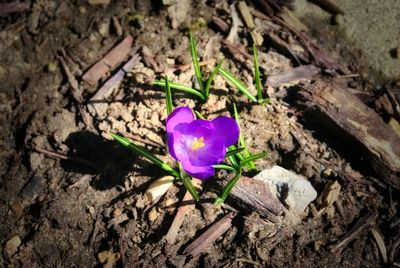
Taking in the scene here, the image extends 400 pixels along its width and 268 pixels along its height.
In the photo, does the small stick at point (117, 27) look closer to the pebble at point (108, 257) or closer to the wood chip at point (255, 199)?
the wood chip at point (255, 199)

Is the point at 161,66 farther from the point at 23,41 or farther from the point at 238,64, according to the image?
the point at 23,41

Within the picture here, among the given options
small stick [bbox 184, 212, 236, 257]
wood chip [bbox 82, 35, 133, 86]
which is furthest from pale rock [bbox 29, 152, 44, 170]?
small stick [bbox 184, 212, 236, 257]

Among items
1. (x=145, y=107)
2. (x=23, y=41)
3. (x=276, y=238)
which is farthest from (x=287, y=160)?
(x=23, y=41)

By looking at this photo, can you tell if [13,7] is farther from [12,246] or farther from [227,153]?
[227,153]

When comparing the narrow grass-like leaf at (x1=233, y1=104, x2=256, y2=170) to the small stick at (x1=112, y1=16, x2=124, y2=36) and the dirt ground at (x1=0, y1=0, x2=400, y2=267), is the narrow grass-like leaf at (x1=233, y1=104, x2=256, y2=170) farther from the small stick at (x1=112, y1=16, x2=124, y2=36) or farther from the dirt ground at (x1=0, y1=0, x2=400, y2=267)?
the small stick at (x1=112, y1=16, x2=124, y2=36)

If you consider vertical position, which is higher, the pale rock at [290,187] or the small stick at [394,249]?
the pale rock at [290,187]

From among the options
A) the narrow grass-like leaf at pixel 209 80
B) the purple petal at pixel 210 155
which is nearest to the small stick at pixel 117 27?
the narrow grass-like leaf at pixel 209 80

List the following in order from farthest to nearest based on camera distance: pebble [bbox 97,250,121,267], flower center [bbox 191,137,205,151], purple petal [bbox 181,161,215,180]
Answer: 1. pebble [bbox 97,250,121,267]
2. flower center [bbox 191,137,205,151]
3. purple petal [bbox 181,161,215,180]
